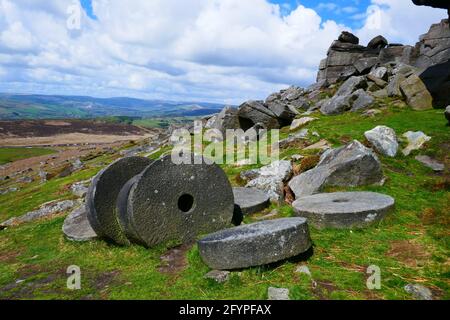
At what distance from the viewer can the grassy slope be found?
7691mm

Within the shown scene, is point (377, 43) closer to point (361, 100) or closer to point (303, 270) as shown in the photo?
point (361, 100)

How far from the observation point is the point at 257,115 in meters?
30.7

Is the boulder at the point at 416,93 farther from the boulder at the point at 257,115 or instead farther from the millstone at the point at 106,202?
the millstone at the point at 106,202

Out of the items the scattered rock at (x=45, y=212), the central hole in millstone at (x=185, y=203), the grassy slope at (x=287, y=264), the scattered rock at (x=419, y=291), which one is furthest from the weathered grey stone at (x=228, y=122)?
the scattered rock at (x=419, y=291)

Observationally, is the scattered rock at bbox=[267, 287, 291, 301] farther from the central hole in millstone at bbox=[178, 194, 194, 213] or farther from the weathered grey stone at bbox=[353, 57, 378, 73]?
the weathered grey stone at bbox=[353, 57, 378, 73]

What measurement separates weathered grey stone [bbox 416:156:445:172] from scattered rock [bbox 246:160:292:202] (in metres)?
5.51

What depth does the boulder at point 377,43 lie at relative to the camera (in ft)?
155

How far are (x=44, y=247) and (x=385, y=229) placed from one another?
986 cm

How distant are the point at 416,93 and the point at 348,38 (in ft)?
75.7

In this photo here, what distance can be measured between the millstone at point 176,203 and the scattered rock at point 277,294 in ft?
12.2

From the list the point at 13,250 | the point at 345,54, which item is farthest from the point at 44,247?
the point at 345,54

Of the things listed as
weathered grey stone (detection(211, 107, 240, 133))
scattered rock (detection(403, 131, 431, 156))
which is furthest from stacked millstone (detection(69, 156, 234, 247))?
weathered grey stone (detection(211, 107, 240, 133))
